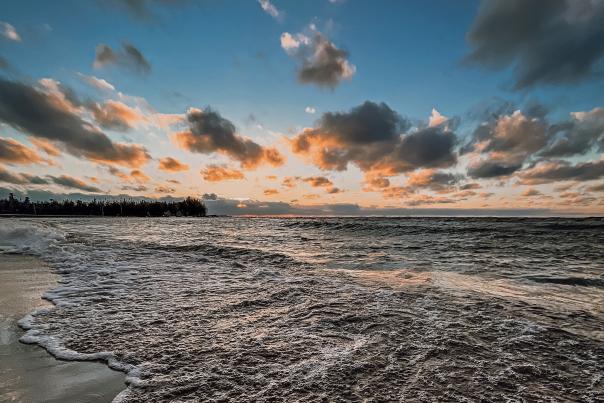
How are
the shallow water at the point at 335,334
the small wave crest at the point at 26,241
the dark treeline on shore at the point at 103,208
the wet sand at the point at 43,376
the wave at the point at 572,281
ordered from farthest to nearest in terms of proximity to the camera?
the dark treeline on shore at the point at 103,208 < the small wave crest at the point at 26,241 < the wave at the point at 572,281 < the shallow water at the point at 335,334 < the wet sand at the point at 43,376

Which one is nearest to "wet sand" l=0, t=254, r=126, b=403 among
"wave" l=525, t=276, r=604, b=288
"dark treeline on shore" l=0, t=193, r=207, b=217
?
"wave" l=525, t=276, r=604, b=288

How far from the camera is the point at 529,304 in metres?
5.62

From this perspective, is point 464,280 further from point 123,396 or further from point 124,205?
point 124,205


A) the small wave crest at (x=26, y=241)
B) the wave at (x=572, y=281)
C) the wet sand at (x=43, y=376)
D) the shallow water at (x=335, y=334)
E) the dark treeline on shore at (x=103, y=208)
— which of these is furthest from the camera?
the dark treeline on shore at (x=103, y=208)

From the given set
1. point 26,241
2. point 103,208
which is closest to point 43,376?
point 26,241

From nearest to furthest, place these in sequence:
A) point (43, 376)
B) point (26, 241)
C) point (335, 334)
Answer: point (43, 376) → point (335, 334) → point (26, 241)

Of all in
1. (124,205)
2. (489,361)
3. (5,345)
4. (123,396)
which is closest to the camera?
(123,396)

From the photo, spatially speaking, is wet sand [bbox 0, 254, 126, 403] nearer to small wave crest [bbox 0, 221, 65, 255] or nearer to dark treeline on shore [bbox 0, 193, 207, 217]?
small wave crest [bbox 0, 221, 65, 255]

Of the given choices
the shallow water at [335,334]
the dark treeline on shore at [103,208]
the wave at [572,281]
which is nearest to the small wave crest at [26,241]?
the shallow water at [335,334]

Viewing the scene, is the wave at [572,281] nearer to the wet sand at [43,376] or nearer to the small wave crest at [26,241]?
the wet sand at [43,376]

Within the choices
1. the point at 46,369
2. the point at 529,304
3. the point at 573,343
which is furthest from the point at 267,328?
the point at 529,304

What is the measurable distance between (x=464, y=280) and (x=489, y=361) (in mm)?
4910

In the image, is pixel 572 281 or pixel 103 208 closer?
pixel 572 281

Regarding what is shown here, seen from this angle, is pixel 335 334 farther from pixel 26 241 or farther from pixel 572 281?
pixel 26 241
